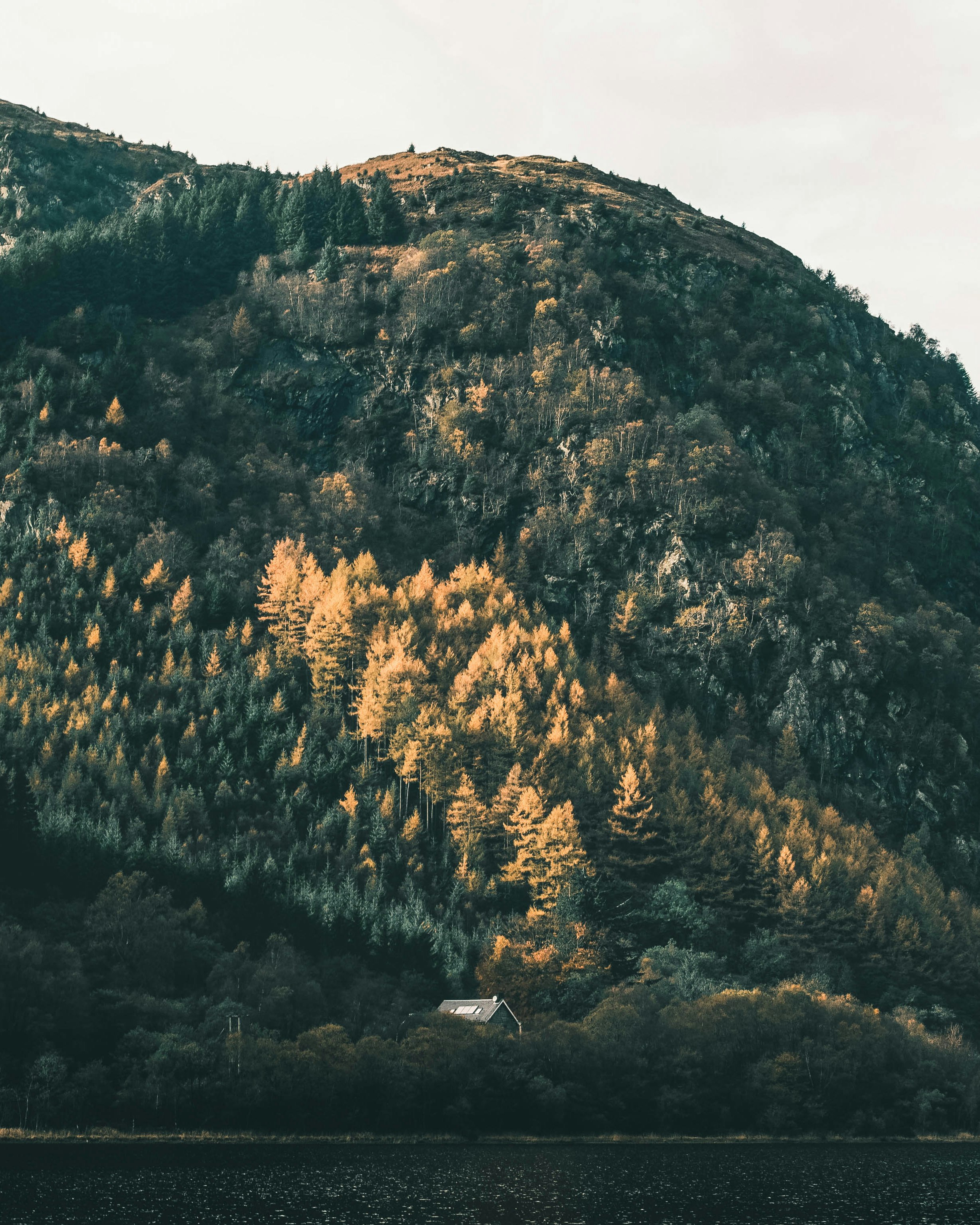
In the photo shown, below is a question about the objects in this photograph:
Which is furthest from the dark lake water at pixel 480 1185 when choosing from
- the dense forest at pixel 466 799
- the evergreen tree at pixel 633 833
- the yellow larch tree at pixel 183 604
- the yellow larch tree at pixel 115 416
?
the yellow larch tree at pixel 115 416

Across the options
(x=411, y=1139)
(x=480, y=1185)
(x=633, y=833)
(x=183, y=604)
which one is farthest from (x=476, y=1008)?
(x=183, y=604)

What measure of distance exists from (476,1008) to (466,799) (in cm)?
2648

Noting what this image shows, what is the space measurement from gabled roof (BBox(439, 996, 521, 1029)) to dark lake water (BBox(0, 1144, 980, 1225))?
14.0m

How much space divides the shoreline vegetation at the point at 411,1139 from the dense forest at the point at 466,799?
3.28ft

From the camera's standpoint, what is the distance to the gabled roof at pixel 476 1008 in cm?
12044

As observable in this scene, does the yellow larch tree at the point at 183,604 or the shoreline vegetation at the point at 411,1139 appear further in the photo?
the yellow larch tree at the point at 183,604

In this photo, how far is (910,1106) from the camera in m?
117

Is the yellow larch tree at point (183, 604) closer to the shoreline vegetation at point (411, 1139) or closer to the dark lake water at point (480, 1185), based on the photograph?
the shoreline vegetation at point (411, 1139)

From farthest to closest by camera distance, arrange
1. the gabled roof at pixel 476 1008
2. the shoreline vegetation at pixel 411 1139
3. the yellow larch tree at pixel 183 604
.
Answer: the yellow larch tree at pixel 183 604
the gabled roof at pixel 476 1008
the shoreline vegetation at pixel 411 1139

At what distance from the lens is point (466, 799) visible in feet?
467

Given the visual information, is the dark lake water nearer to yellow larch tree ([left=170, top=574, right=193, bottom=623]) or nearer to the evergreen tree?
the evergreen tree

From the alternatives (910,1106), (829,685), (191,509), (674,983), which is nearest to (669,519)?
(829,685)

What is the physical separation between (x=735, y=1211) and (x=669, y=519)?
118248mm

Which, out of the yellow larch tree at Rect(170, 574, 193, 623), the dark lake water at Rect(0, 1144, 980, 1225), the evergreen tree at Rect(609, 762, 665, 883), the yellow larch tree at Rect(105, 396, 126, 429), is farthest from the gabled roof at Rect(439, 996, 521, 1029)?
the yellow larch tree at Rect(105, 396, 126, 429)
